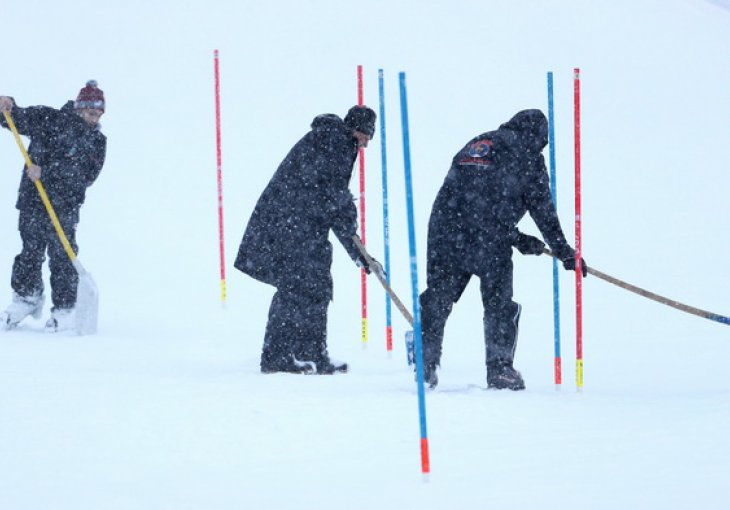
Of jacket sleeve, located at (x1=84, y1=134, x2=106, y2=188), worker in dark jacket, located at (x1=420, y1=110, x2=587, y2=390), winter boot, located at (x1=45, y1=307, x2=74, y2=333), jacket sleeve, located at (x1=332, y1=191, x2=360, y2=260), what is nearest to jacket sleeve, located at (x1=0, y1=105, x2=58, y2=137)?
jacket sleeve, located at (x1=84, y1=134, x2=106, y2=188)

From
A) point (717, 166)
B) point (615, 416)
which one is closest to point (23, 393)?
point (615, 416)

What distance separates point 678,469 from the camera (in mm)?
3578

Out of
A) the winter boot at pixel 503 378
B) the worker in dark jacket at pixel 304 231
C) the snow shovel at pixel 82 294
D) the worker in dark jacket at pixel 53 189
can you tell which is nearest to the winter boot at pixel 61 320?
the worker in dark jacket at pixel 53 189

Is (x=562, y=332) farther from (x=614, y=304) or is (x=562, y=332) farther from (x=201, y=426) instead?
(x=201, y=426)

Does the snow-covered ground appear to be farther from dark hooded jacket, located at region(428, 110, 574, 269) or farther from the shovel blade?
dark hooded jacket, located at region(428, 110, 574, 269)

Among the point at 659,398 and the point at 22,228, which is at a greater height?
the point at 22,228

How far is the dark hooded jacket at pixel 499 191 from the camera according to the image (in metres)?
5.18

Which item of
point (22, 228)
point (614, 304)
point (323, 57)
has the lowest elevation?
point (614, 304)

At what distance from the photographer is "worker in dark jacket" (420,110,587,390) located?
17.0 feet

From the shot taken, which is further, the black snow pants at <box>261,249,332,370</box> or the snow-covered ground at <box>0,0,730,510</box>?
the black snow pants at <box>261,249,332,370</box>

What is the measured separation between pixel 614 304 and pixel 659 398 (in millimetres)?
3832

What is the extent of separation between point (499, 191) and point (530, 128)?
338 millimetres

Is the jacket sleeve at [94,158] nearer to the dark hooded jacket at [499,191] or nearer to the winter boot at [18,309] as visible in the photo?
the winter boot at [18,309]

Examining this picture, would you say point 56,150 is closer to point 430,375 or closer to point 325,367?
point 325,367
